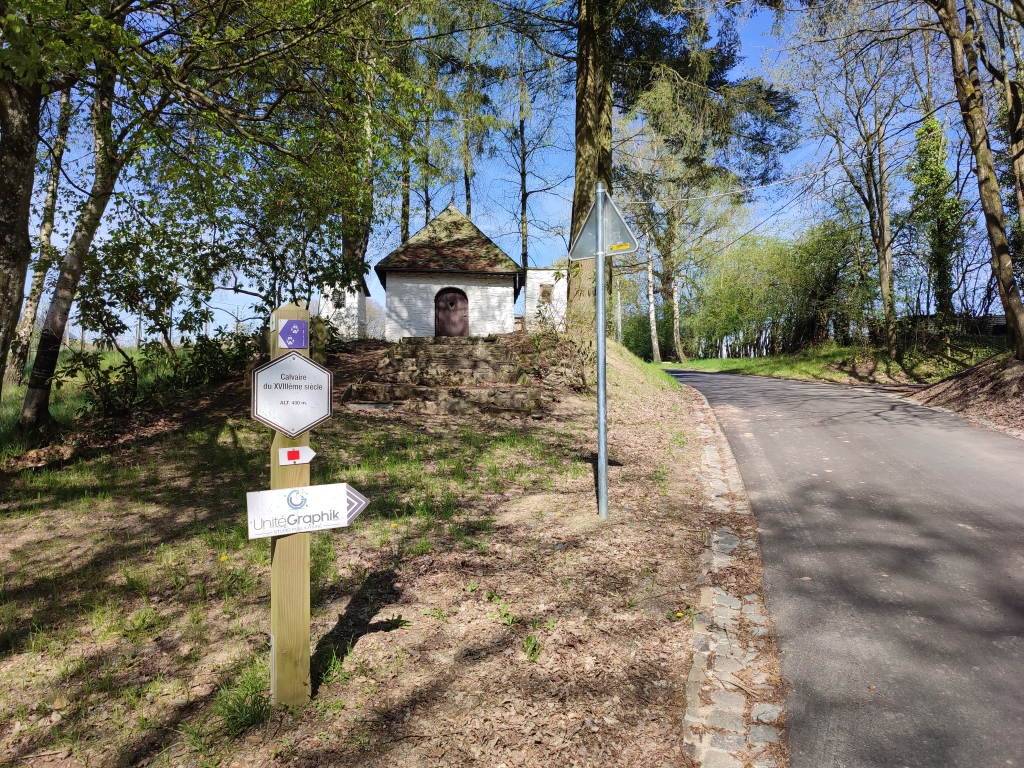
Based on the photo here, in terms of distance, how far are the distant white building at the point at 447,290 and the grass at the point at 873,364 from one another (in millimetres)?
10999

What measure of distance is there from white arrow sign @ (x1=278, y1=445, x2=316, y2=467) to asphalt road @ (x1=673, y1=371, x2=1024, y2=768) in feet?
8.42

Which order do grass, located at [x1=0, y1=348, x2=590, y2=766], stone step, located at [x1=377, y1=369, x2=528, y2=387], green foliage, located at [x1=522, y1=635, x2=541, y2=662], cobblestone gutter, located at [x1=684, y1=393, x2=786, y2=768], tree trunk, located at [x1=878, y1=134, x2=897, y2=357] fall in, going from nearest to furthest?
1. cobblestone gutter, located at [x1=684, y1=393, x2=786, y2=768]
2. grass, located at [x1=0, y1=348, x2=590, y2=766]
3. green foliage, located at [x1=522, y1=635, x2=541, y2=662]
4. stone step, located at [x1=377, y1=369, x2=528, y2=387]
5. tree trunk, located at [x1=878, y1=134, x2=897, y2=357]

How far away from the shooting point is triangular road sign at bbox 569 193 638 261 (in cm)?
531

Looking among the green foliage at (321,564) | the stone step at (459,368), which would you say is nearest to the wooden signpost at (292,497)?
the green foliage at (321,564)

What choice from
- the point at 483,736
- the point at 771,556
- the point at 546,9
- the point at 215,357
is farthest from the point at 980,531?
the point at 546,9

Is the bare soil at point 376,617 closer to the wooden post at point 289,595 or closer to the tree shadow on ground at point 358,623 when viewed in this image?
the tree shadow on ground at point 358,623

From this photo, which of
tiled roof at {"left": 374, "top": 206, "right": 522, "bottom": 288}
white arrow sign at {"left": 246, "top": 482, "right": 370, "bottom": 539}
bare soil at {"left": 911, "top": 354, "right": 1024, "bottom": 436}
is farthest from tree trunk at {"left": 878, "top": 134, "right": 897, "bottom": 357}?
white arrow sign at {"left": 246, "top": 482, "right": 370, "bottom": 539}

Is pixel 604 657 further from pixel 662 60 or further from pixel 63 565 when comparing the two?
pixel 662 60

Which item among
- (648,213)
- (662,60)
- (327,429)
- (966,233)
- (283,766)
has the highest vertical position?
(662,60)

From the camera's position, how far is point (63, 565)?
465cm

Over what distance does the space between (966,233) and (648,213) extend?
10266 millimetres

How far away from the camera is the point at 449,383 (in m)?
12.4

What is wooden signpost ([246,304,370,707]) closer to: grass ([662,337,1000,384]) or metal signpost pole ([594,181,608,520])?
metal signpost pole ([594,181,608,520])

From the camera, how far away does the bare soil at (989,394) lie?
9.62m
